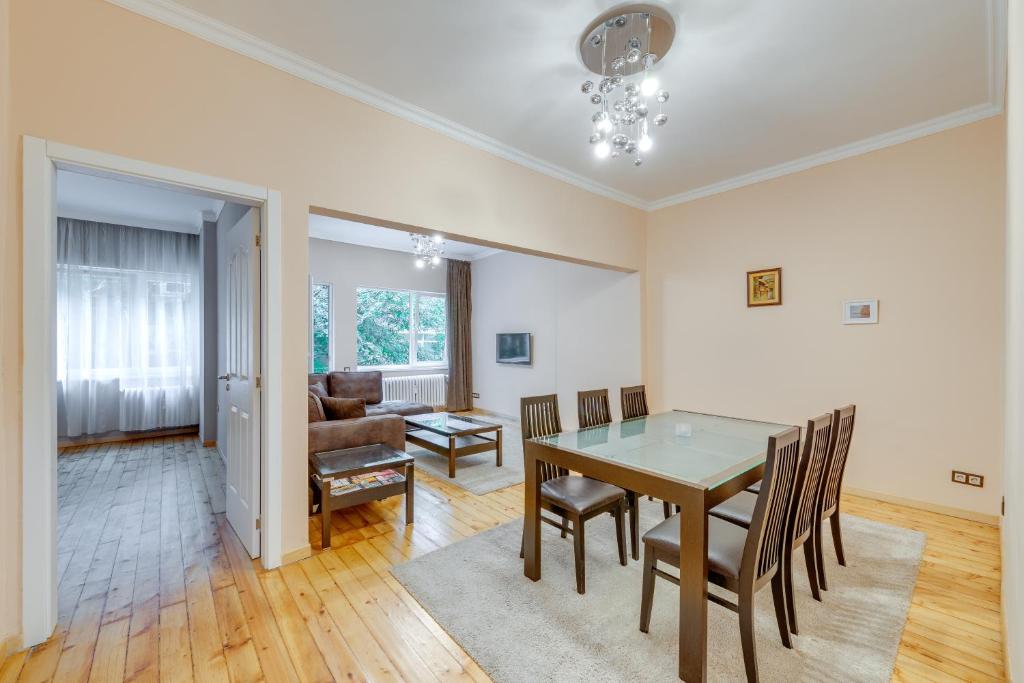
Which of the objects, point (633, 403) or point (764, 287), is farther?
point (764, 287)

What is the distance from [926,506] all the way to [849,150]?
114 inches

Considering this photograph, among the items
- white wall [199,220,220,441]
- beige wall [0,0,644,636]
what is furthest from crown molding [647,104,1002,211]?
white wall [199,220,220,441]

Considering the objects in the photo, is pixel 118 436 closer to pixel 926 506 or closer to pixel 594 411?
pixel 594 411

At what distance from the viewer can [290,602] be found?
2064mm

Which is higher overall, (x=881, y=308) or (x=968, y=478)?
(x=881, y=308)

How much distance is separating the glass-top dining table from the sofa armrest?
63.7 inches

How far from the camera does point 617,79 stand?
2.15m

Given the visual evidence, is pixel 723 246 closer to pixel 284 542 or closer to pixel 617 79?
pixel 617 79

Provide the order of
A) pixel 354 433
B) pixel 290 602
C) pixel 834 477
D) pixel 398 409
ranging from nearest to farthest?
pixel 290 602 → pixel 834 477 → pixel 354 433 → pixel 398 409

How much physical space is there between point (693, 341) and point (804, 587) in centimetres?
270

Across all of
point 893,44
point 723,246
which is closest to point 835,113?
point 893,44

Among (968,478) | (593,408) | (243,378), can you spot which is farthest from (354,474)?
(968,478)

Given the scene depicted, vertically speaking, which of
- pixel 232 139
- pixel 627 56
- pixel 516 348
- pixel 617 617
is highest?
pixel 627 56

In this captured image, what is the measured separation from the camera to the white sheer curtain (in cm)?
487
